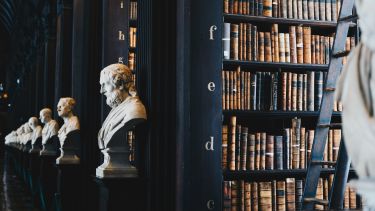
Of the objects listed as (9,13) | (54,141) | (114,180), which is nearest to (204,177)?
(114,180)

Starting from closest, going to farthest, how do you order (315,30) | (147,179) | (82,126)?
(147,179), (315,30), (82,126)

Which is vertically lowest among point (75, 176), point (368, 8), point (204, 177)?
point (75, 176)

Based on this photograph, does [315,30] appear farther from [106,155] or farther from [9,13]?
[9,13]

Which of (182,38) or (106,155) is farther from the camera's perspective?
(106,155)

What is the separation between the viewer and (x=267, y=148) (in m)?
3.41

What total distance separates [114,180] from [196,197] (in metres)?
0.54

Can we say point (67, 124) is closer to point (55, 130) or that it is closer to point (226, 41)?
point (55, 130)

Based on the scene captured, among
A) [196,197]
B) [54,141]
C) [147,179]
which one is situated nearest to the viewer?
[196,197]

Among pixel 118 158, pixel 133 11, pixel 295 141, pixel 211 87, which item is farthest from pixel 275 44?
pixel 133 11

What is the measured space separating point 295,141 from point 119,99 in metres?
1.21

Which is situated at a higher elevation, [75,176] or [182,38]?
[182,38]

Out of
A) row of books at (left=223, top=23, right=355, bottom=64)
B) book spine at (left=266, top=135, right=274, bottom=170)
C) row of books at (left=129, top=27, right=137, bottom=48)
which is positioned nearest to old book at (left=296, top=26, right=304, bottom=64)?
row of books at (left=223, top=23, right=355, bottom=64)

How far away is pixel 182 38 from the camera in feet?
9.09

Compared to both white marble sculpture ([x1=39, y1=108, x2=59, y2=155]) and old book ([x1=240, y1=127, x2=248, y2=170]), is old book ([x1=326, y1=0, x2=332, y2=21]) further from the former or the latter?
white marble sculpture ([x1=39, y1=108, x2=59, y2=155])
